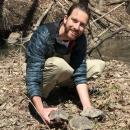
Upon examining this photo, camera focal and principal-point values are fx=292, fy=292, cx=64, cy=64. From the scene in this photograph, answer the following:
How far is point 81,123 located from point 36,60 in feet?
2.75

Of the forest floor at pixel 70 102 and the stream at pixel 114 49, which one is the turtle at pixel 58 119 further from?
the stream at pixel 114 49

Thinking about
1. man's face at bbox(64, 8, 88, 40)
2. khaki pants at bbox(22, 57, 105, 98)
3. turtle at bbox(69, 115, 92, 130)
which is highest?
man's face at bbox(64, 8, 88, 40)

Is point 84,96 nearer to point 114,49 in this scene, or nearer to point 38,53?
point 38,53

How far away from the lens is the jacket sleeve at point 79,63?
3573 millimetres

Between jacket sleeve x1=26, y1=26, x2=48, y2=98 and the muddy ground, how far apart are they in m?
0.45

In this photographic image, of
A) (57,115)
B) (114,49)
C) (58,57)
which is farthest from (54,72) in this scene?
(114,49)

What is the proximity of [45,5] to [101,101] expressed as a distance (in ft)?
30.5

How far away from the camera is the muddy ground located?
10.8 feet

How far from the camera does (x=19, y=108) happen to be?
368cm

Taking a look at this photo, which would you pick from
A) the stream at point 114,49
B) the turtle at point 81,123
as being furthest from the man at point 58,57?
the stream at point 114,49

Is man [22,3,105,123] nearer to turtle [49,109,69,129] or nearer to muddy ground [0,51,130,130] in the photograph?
turtle [49,109,69,129]

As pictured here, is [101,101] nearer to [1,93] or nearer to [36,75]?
[36,75]

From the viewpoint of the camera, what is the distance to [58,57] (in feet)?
11.3

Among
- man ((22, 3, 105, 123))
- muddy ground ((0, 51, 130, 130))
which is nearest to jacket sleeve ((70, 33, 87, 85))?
man ((22, 3, 105, 123))
